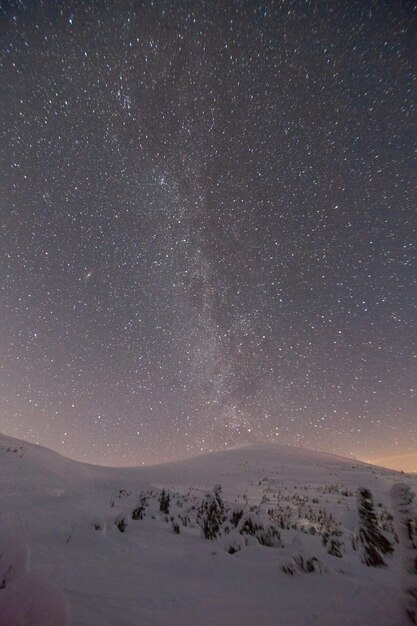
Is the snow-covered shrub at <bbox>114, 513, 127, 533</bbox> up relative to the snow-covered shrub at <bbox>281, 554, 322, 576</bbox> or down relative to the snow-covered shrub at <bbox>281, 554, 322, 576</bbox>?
up

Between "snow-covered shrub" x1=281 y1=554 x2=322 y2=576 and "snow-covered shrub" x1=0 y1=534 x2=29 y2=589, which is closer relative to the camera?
"snow-covered shrub" x1=0 y1=534 x2=29 y2=589

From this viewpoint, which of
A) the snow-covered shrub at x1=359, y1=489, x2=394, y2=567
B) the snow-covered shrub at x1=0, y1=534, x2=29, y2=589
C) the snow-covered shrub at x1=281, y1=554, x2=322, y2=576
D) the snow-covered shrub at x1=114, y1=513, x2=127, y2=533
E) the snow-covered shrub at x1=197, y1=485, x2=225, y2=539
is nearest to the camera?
the snow-covered shrub at x1=0, y1=534, x2=29, y2=589

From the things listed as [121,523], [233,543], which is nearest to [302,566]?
[233,543]

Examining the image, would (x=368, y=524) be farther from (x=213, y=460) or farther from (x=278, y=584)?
(x=213, y=460)

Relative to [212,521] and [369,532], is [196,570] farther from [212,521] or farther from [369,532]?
[212,521]

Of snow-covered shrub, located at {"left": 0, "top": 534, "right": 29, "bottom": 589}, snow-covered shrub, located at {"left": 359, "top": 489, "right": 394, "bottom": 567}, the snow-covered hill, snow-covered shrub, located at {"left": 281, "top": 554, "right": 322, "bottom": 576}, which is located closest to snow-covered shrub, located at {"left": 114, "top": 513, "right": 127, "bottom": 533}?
the snow-covered hill

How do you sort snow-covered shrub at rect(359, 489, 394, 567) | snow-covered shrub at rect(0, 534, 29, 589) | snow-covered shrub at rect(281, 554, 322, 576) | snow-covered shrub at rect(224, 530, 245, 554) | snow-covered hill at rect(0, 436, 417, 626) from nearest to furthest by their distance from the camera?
snow-covered shrub at rect(0, 534, 29, 589) → snow-covered hill at rect(0, 436, 417, 626) → snow-covered shrub at rect(281, 554, 322, 576) → snow-covered shrub at rect(359, 489, 394, 567) → snow-covered shrub at rect(224, 530, 245, 554)

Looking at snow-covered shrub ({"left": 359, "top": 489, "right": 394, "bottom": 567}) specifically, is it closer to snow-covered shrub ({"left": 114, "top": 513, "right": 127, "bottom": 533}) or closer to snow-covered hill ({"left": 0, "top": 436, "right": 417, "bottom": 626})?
snow-covered hill ({"left": 0, "top": 436, "right": 417, "bottom": 626})

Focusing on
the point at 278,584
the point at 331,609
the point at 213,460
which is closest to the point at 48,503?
the point at 278,584

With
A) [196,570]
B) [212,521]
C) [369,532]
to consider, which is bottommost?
[196,570]

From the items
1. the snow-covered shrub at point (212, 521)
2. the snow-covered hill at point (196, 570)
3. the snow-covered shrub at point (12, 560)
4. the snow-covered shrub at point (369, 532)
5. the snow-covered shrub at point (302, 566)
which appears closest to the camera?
the snow-covered shrub at point (12, 560)

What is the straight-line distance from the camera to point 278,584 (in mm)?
2393

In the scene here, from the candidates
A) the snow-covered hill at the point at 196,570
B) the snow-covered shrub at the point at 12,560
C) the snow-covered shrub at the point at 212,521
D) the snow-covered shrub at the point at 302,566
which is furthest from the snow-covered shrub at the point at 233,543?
the snow-covered shrub at the point at 12,560

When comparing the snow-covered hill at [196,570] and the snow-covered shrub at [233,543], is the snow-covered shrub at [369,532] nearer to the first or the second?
the snow-covered hill at [196,570]
